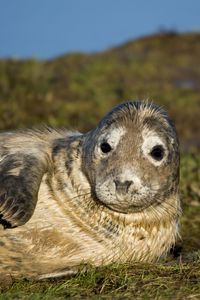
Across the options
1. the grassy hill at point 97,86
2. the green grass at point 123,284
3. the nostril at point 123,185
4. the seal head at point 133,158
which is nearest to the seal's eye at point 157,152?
the seal head at point 133,158

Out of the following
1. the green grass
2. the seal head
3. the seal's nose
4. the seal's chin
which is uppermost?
the seal head

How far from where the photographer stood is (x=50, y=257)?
450cm

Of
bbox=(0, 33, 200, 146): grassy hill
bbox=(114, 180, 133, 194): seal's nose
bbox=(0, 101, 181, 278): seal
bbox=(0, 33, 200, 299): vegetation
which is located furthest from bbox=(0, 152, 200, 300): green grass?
bbox=(0, 33, 200, 146): grassy hill

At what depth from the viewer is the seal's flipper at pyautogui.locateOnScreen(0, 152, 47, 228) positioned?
13.9ft

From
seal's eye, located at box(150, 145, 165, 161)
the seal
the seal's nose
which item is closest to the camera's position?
the seal's nose

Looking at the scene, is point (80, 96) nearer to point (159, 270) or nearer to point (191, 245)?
point (191, 245)

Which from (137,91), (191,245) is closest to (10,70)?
(137,91)

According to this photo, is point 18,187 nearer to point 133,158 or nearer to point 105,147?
point 105,147

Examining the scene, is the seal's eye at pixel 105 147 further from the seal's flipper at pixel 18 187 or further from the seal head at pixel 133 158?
the seal's flipper at pixel 18 187

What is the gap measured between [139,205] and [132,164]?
241 mm

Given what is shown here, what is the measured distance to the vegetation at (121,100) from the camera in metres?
4.05

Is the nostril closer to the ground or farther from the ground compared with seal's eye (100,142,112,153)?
closer to the ground

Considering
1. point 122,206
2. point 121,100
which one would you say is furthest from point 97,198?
point 121,100

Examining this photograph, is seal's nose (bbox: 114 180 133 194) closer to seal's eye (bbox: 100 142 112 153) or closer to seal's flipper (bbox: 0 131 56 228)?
seal's eye (bbox: 100 142 112 153)
